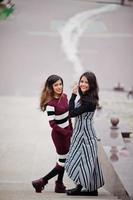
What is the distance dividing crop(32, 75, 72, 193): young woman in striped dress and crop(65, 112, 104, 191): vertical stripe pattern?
85 mm

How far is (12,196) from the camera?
14.6 ft

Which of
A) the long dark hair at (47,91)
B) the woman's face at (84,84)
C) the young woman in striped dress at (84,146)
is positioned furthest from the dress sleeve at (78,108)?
the long dark hair at (47,91)

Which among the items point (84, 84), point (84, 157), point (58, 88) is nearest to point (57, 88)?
point (58, 88)

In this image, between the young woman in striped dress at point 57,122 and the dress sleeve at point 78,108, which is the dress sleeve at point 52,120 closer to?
the young woman in striped dress at point 57,122

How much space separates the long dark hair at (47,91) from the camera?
180 inches

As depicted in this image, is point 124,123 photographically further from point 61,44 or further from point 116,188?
point 61,44

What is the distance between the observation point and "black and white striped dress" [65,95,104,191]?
4516 mm

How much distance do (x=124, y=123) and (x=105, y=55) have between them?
2.52ft

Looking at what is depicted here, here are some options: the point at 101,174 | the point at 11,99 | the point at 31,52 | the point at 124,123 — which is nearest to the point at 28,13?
the point at 31,52

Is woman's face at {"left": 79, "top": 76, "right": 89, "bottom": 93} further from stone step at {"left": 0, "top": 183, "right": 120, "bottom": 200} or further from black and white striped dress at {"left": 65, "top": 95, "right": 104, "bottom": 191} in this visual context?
stone step at {"left": 0, "top": 183, "right": 120, "bottom": 200}

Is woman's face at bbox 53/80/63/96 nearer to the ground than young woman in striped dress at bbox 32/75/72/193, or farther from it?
farther from it

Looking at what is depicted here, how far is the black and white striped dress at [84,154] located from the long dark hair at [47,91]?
0.25 meters

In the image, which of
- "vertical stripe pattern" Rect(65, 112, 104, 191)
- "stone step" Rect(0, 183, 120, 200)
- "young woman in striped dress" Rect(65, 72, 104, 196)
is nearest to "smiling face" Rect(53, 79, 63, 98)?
"young woman in striped dress" Rect(65, 72, 104, 196)

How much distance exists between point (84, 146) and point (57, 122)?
0.38 metres
